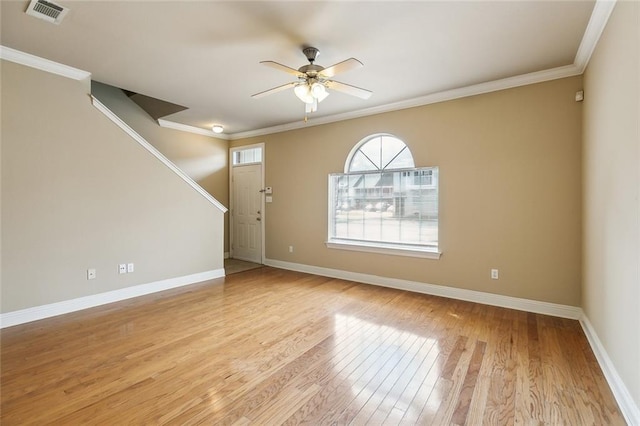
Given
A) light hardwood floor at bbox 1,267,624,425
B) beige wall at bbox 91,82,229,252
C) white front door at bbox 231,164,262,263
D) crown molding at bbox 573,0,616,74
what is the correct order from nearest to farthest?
light hardwood floor at bbox 1,267,624,425, crown molding at bbox 573,0,616,74, beige wall at bbox 91,82,229,252, white front door at bbox 231,164,262,263

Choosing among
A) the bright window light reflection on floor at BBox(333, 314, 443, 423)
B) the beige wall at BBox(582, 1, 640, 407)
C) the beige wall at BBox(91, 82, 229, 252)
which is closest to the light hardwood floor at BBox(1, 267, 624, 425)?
the bright window light reflection on floor at BBox(333, 314, 443, 423)

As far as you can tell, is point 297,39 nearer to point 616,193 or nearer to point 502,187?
point 616,193

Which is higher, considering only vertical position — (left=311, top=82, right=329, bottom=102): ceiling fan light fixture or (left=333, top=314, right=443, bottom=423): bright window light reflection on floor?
(left=311, top=82, right=329, bottom=102): ceiling fan light fixture

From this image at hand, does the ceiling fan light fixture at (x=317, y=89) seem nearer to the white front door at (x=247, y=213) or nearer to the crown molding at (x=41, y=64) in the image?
the crown molding at (x=41, y=64)

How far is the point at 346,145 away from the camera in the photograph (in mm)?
4770

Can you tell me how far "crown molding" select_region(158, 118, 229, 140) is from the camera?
5.41m

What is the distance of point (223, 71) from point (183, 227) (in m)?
2.34

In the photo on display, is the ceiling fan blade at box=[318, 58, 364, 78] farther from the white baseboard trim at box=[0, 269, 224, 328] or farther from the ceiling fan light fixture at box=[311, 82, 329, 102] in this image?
the white baseboard trim at box=[0, 269, 224, 328]

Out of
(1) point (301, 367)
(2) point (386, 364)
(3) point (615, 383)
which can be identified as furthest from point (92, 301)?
(3) point (615, 383)

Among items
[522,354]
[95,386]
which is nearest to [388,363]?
[522,354]

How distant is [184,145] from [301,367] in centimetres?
496

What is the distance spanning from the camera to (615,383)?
75.2 inches

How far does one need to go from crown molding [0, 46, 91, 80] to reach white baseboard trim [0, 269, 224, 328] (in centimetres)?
248

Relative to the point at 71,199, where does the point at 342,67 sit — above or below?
above
